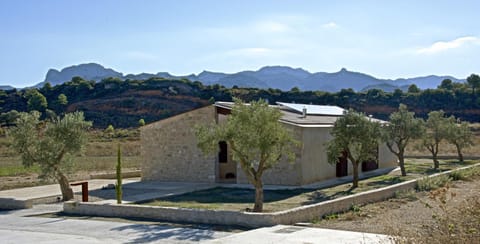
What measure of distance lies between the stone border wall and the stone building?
531 centimetres

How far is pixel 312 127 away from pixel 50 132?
10.4m

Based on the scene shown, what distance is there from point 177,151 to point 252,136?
10.9 meters

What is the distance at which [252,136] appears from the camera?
48.2 ft

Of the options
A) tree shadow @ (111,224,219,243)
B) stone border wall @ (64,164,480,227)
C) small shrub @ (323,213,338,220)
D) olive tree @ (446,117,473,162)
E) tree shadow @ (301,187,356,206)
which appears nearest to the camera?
tree shadow @ (111,224,219,243)

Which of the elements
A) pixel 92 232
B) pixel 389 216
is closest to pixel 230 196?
pixel 92 232

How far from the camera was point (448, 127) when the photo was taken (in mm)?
29766

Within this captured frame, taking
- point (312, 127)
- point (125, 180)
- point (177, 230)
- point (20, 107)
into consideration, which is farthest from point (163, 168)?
point (20, 107)

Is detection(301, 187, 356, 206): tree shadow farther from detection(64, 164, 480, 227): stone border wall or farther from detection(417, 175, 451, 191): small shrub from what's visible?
detection(417, 175, 451, 191): small shrub

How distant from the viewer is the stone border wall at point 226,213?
12906 millimetres

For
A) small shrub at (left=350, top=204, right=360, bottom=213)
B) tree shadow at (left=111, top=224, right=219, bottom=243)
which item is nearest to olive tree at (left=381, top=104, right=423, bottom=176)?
small shrub at (left=350, top=204, right=360, bottom=213)

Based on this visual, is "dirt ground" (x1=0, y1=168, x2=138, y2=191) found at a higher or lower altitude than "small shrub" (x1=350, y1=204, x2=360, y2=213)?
higher

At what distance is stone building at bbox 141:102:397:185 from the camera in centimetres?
2178

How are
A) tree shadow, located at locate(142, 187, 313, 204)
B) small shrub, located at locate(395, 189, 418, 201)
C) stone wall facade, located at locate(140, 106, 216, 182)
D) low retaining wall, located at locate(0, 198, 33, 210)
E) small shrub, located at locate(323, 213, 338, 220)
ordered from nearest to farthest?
small shrub, located at locate(323, 213, 338, 220) → small shrub, located at locate(395, 189, 418, 201) → low retaining wall, located at locate(0, 198, 33, 210) → tree shadow, located at locate(142, 187, 313, 204) → stone wall facade, located at locate(140, 106, 216, 182)

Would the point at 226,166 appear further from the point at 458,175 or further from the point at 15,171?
the point at 15,171
